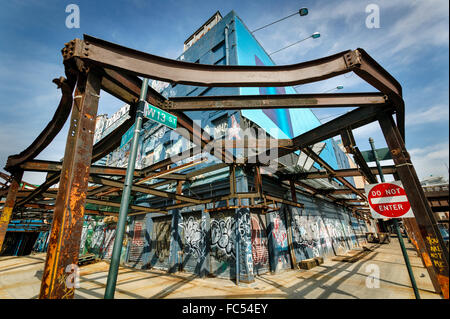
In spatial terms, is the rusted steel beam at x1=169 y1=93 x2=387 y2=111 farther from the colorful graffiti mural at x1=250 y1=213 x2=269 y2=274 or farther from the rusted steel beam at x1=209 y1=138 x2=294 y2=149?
the colorful graffiti mural at x1=250 y1=213 x2=269 y2=274

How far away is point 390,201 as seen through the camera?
14.4 ft

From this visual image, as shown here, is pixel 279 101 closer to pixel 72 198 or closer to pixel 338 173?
pixel 72 198

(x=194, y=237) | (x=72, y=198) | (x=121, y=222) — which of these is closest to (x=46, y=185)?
(x=194, y=237)

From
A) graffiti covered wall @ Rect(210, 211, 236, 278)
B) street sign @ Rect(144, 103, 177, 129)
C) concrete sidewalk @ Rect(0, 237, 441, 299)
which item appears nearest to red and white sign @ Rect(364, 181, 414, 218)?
concrete sidewalk @ Rect(0, 237, 441, 299)

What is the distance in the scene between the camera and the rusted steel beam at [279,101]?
14.4 ft

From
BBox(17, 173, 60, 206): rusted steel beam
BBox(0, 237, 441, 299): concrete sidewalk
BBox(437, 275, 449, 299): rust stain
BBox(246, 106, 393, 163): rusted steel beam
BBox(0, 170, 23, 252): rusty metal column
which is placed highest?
BBox(246, 106, 393, 163): rusted steel beam

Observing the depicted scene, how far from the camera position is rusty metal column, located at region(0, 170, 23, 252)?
5868 mm

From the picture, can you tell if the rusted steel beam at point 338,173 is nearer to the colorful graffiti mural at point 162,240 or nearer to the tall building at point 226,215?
the tall building at point 226,215

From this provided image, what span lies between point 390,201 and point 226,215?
633 centimetres

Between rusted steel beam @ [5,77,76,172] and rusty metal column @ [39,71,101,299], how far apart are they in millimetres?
652

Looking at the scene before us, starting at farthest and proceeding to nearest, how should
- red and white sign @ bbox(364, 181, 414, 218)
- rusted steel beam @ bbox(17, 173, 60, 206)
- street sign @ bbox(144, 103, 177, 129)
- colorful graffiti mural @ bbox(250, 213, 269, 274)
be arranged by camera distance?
colorful graffiti mural @ bbox(250, 213, 269, 274)
rusted steel beam @ bbox(17, 173, 60, 206)
red and white sign @ bbox(364, 181, 414, 218)
street sign @ bbox(144, 103, 177, 129)

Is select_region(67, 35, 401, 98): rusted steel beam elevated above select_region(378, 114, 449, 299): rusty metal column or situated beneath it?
elevated above

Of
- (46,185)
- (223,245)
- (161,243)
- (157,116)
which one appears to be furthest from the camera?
(161,243)

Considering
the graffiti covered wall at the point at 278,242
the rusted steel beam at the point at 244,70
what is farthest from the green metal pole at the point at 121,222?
the graffiti covered wall at the point at 278,242
